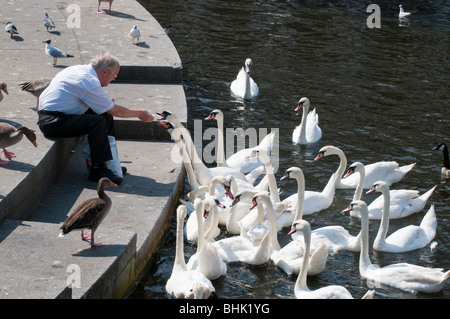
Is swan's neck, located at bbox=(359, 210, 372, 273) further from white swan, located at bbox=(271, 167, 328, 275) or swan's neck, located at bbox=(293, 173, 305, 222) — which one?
swan's neck, located at bbox=(293, 173, 305, 222)

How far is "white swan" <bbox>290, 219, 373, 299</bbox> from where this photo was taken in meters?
6.91

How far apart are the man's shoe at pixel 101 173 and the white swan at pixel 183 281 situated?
124 cm

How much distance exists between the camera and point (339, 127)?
1198 cm

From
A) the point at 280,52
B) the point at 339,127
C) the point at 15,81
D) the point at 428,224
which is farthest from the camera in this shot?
the point at 280,52

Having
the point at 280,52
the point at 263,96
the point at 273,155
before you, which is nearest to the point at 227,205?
the point at 273,155

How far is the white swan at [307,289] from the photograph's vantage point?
691 cm

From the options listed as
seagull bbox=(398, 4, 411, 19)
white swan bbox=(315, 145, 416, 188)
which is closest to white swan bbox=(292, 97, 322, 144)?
white swan bbox=(315, 145, 416, 188)

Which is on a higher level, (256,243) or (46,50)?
(46,50)

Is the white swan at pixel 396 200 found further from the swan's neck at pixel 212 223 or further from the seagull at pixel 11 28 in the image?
the seagull at pixel 11 28
